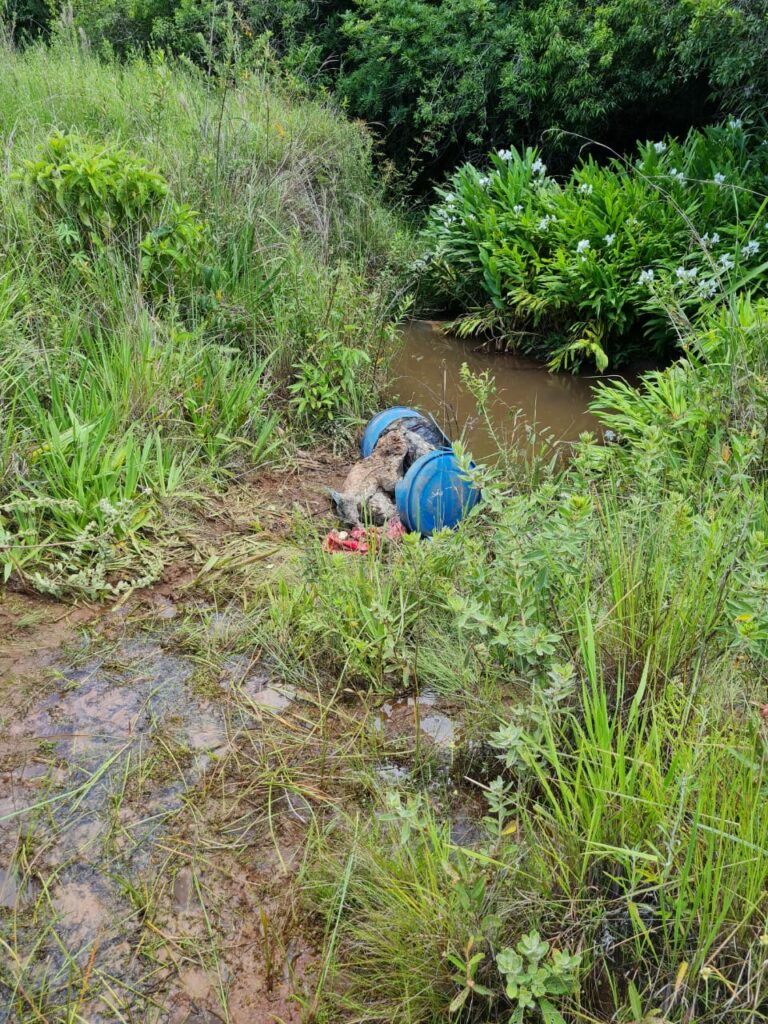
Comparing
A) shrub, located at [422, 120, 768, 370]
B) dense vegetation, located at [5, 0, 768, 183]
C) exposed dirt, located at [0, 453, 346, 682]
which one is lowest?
exposed dirt, located at [0, 453, 346, 682]

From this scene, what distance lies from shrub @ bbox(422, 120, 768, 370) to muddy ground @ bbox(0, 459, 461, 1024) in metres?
3.46

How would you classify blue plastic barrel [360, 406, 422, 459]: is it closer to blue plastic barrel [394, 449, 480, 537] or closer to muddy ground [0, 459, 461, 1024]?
blue plastic barrel [394, 449, 480, 537]

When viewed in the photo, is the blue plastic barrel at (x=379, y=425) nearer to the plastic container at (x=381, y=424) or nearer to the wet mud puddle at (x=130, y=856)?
the plastic container at (x=381, y=424)

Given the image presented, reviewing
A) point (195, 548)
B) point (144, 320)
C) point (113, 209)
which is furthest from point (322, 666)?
point (113, 209)

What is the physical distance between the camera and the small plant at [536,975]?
1499mm

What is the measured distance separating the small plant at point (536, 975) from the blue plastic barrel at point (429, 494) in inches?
93.8

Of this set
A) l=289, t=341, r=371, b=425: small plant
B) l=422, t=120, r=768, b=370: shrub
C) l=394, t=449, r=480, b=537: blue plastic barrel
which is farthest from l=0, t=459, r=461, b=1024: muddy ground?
l=422, t=120, r=768, b=370: shrub

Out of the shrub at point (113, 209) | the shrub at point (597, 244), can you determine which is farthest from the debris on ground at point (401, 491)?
the shrub at point (597, 244)

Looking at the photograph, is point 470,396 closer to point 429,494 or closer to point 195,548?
point 429,494

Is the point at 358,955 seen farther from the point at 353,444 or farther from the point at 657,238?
the point at 657,238

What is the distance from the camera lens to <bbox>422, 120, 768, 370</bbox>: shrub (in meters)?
5.75

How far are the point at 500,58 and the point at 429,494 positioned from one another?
6304 millimetres

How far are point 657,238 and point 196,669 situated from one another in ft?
15.3

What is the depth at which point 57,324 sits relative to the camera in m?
3.91
